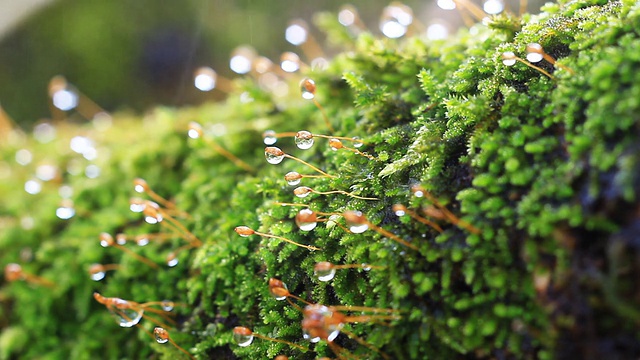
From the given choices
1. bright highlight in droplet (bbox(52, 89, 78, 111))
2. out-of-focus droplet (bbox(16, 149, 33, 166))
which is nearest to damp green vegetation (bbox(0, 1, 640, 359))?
out-of-focus droplet (bbox(16, 149, 33, 166))

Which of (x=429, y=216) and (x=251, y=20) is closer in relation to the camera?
(x=429, y=216)

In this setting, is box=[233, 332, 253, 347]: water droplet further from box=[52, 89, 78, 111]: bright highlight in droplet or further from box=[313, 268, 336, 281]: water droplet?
box=[52, 89, 78, 111]: bright highlight in droplet

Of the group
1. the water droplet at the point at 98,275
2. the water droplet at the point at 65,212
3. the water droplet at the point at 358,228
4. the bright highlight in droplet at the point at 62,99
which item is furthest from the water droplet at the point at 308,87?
the bright highlight in droplet at the point at 62,99

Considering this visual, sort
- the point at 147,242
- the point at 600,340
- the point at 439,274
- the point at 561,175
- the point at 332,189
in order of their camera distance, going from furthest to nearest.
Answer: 1. the point at 147,242
2. the point at 332,189
3. the point at 439,274
4. the point at 561,175
5. the point at 600,340

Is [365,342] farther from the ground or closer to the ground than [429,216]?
closer to the ground

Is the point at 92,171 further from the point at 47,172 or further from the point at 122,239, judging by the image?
the point at 122,239

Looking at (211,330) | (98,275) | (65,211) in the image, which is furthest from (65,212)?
(211,330)

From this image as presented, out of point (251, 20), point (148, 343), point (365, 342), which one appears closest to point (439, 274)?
point (365, 342)

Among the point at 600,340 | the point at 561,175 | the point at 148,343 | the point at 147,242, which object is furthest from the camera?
the point at 147,242

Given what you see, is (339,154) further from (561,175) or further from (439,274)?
(561,175)
